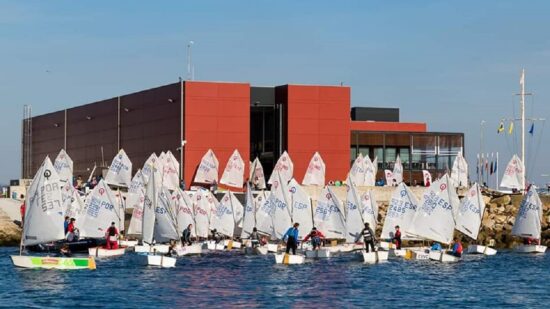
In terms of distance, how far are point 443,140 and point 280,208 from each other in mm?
58454

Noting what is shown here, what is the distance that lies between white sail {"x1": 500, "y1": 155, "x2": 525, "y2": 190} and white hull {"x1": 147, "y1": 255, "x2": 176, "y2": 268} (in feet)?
165

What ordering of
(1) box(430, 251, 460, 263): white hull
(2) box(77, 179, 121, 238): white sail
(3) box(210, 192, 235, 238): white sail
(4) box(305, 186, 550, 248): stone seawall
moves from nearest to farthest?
1. (1) box(430, 251, 460, 263): white hull
2. (2) box(77, 179, 121, 238): white sail
3. (3) box(210, 192, 235, 238): white sail
4. (4) box(305, 186, 550, 248): stone seawall

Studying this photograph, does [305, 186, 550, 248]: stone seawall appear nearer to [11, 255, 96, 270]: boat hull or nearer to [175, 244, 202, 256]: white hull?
[175, 244, 202, 256]: white hull

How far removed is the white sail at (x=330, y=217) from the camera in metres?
73.6

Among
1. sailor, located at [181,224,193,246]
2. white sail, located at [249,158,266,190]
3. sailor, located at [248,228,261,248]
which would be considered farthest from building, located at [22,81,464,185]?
sailor, located at [181,224,193,246]

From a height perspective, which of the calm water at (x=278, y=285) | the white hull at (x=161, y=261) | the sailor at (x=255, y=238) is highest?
the sailor at (x=255, y=238)

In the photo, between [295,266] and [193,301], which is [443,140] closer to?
[295,266]

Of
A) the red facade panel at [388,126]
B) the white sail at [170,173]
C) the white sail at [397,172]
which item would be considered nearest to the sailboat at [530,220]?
the white sail at [170,173]

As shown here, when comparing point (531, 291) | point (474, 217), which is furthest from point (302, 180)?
point (531, 291)

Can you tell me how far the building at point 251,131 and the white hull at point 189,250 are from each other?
117 ft

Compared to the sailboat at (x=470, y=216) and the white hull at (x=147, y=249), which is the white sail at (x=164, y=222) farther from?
the sailboat at (x=470, y=216)

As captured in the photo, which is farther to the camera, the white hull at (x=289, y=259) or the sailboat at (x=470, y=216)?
the sailboat at (x=470, y=216)

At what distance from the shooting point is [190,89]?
360ft

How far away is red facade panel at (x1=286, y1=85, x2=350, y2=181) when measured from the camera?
112562 mm
